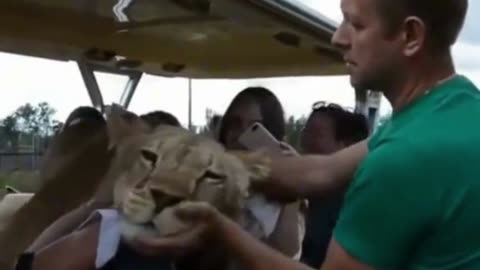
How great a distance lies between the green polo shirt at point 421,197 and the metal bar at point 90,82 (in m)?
2.23

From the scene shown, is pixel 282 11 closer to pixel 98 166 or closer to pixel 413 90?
pixel 98 166

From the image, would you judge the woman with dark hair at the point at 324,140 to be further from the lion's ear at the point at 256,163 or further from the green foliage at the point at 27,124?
the lion's ear at the point at 256,163

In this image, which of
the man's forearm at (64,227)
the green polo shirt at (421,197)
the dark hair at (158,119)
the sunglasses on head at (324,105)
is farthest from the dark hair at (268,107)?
the green polo shirt at (421,197)

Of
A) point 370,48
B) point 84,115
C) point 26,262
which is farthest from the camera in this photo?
point 84,115

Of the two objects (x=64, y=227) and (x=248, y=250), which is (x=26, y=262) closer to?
(x=64, y=227)

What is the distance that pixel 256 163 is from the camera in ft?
6.25

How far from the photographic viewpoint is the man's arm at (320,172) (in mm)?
2068

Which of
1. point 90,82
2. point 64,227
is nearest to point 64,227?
point 64,227

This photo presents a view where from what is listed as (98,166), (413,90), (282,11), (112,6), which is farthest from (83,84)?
(413,90)

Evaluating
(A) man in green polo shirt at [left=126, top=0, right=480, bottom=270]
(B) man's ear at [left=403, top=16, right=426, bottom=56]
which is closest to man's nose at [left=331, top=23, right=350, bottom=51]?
(A) man in green polo shirt at [left=126, top=0, right=480, bottom=270]

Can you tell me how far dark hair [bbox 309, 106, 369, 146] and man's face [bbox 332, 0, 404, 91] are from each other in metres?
2.46

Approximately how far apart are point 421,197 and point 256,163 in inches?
16.9

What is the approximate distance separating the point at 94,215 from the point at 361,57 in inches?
21.3

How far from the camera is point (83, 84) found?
3.70 meters
